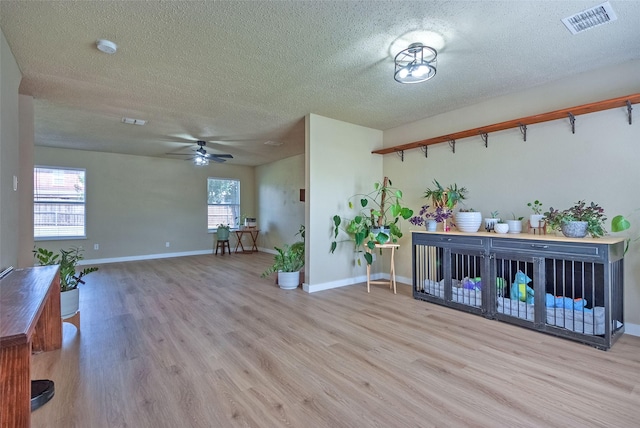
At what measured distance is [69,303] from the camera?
2.89 metres

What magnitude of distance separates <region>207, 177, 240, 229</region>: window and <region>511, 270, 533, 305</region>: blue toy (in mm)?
7149

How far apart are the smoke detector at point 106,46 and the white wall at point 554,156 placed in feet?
9.83

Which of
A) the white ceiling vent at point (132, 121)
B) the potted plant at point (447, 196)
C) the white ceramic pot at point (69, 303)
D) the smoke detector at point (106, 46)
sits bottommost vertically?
the white ceramic pot at point (69, 303)

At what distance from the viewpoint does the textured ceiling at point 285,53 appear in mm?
2062

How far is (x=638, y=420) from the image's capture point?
5.26 ft

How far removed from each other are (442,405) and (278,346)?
132 centimetres

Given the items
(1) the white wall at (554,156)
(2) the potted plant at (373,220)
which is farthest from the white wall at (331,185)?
(1) the white wall at (554,156)

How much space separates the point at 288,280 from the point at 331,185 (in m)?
1.55

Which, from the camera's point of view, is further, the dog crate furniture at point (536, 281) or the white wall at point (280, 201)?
the white wall at point (280, 201)

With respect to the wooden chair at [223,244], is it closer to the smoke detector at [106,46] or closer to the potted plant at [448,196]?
the potted plant at [448,196]

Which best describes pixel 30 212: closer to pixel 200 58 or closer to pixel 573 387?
pixel 200 58

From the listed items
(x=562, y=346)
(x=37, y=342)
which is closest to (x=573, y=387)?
(x=562, y=346)

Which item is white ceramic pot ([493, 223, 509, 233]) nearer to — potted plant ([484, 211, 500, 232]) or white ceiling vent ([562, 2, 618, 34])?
potted plant ([484, 211, 500, 232])

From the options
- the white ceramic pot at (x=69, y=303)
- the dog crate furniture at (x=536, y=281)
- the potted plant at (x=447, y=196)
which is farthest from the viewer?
the potted plant at (x=447, y=196)
